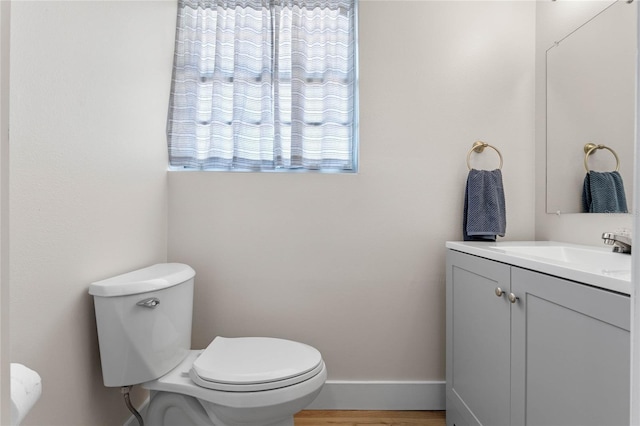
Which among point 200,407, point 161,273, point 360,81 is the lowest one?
point 200,407

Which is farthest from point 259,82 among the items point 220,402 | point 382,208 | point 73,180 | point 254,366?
point 220,402

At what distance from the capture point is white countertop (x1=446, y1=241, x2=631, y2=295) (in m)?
0.80

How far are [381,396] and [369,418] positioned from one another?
0.40 ft

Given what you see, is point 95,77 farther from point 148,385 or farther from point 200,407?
point 200,407

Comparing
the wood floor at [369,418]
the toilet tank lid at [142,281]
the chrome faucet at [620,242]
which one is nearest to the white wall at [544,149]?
the chrome faucet at [620,242]

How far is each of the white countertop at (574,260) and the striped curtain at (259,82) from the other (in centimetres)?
89

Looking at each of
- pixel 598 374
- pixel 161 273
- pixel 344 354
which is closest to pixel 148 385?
pixel 161 273

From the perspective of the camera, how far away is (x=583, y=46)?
4.96 feet

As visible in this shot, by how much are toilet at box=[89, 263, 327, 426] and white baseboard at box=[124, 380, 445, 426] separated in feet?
1.71

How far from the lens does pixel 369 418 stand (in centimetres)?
172

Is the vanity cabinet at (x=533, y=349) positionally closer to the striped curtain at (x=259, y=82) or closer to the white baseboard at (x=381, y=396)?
the white baseboard at (x=381, y=396)

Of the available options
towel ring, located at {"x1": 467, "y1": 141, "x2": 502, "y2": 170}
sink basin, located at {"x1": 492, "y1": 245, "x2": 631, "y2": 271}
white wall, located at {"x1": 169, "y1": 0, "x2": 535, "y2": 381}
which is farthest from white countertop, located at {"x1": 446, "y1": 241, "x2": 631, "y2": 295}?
towel ring, located at {"x1": 467, "y1": 141, "x2": 502, "y2": 170}

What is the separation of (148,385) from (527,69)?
2111 mm

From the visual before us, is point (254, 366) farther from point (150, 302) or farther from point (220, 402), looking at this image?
point (150, 302)
